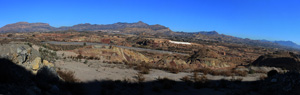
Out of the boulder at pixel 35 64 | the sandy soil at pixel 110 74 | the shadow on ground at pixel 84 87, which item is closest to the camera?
the shadow on ground at pixel 84 87

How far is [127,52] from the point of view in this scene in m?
32.5

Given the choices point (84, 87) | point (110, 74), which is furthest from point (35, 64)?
point (110, 74)

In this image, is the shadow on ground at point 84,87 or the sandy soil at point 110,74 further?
the sandy soil at point 110,74

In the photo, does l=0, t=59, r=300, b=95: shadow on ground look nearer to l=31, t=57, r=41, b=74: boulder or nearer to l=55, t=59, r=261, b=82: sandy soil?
l=31, t=57, r=41, b=74: boulder

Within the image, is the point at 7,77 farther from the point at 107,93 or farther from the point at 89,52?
the point at 89,52

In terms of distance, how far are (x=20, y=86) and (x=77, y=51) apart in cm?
2349

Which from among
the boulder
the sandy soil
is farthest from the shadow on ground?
the sandy soil

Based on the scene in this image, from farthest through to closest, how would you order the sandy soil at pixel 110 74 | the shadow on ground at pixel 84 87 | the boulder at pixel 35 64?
the sandy soil at pixel 110 74, the boulder at pixel 35 64, the shadow on ground at pixel 84 87

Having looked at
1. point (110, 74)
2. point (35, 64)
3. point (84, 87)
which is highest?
point (35, 64)

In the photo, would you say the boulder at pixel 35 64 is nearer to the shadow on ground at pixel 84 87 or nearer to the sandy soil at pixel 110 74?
the shadow on ground at pixel 84 87

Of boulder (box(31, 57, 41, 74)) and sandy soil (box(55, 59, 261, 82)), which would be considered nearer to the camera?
boulder (box(31, 57, 41, 74))

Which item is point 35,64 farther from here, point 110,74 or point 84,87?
point 110,74

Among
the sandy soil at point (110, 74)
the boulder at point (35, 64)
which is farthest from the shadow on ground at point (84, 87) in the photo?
the sandy soil at point (110, 74)

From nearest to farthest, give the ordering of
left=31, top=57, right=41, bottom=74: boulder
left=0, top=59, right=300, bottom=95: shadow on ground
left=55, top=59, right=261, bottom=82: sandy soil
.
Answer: left=0, top=59, right=300, bottom=95: shadow on ground, left=31, top=57, right=41, bottom=74: boulder, left=55, top=59, right=261, bottom=82: sandy soil
